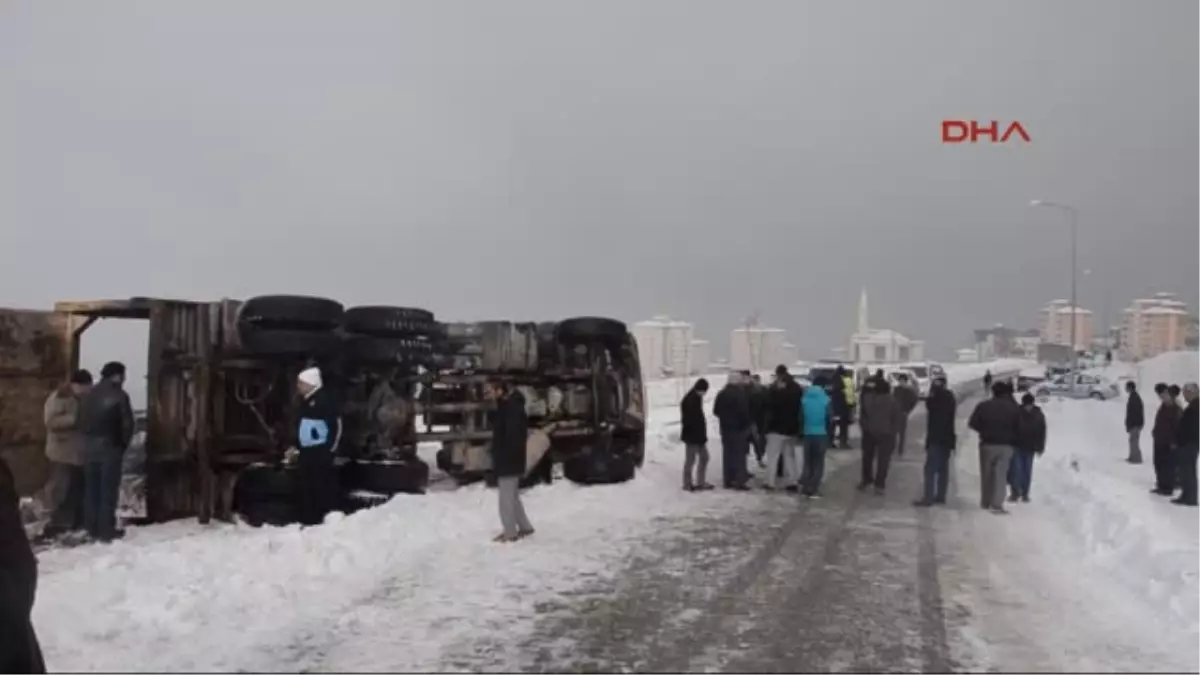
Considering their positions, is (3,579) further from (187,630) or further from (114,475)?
(114,475)

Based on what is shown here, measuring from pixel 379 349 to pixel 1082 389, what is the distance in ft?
151

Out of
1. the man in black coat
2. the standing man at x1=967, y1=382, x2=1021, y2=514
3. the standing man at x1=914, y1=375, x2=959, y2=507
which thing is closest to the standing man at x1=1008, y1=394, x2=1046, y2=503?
the standing man at x1=967, y1=382, x2=1021, y2=514

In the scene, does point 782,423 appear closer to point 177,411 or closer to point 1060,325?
point 177,411

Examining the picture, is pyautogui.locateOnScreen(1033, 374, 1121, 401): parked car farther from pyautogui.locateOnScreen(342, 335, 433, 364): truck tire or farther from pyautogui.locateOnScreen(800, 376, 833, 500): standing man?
pyautogui.locateOnScreen(342, 335, 433, 364): truck tire

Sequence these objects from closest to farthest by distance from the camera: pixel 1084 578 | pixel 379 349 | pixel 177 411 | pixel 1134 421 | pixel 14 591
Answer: pixel 14 591 < pixel 1084 578 < pixel 177 411 < pixel 379 349 < pixel 1134 421

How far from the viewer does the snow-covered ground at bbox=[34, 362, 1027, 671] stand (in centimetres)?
668

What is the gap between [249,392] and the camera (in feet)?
41.1

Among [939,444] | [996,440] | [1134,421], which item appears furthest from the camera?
[1134,421]

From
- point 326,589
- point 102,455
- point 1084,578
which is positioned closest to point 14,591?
point 326,589

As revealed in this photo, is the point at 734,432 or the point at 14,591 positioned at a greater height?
the point at 734,432

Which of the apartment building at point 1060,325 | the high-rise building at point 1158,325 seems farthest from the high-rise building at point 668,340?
the apartment building at point 1060,325

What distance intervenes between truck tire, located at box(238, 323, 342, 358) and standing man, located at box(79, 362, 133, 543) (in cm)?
168

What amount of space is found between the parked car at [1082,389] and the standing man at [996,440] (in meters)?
36.1

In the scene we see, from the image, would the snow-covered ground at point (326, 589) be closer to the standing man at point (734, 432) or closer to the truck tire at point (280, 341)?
the truck tire at point (280, 341)
